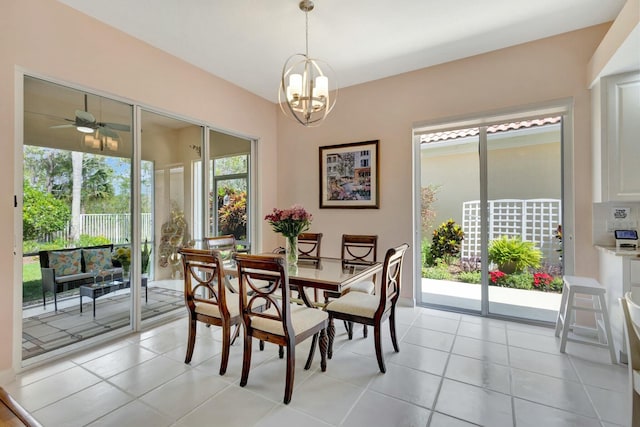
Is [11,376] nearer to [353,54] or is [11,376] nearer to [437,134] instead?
[353,54]

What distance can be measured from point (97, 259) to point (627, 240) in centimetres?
493

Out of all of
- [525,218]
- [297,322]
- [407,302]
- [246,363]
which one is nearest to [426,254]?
[407,302]

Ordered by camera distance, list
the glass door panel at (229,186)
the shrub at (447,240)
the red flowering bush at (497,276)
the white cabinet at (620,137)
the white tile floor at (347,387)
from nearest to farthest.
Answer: the white tile floor at (347,387) → the white cabinet at (620,137) → the red flowering bush at (497,276) → the shrub at (447,240) → the glass door panel at (229,186)

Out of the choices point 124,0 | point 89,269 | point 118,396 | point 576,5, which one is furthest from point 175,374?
point 576,5

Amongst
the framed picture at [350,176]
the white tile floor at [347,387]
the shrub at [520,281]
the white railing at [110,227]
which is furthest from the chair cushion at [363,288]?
the white railing at [110,227]

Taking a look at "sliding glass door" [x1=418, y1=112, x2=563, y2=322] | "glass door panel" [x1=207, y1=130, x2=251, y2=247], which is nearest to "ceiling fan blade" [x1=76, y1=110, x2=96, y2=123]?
"glass door panel" [x1=207, y1=130, x2=251, y2=247]

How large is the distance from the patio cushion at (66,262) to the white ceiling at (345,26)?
2138 millimetres

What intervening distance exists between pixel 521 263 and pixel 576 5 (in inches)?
99.1

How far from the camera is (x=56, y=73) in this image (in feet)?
7.93

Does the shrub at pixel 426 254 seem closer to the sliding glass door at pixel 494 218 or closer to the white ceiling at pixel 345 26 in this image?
the sliding glass door at pixel 494 218

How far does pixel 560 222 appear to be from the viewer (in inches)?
123

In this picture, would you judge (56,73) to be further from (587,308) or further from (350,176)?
(587,308)

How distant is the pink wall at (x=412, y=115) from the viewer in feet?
9.51

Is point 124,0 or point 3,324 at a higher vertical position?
point 124,0
